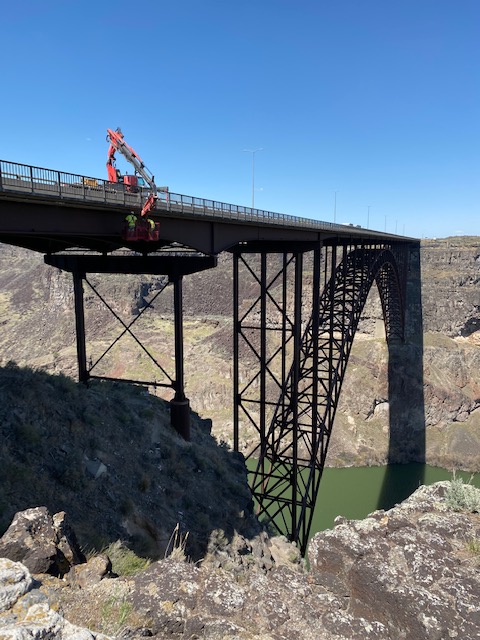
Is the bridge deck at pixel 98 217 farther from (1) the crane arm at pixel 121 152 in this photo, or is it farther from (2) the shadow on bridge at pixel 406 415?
(2) the shadow on bridge at pixel 406 415

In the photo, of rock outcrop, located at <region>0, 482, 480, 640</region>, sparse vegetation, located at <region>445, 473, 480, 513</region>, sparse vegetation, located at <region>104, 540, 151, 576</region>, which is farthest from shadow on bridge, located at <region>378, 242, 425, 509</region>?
rock outcrop, located at <region>0, 482, 480, 640</region>

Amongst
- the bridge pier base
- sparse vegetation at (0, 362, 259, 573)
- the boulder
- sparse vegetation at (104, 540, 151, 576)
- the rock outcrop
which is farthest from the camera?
the bridge pier base

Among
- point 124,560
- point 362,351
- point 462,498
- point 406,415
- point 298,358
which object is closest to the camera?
point 462,498

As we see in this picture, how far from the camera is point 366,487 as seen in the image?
33562 millimetres

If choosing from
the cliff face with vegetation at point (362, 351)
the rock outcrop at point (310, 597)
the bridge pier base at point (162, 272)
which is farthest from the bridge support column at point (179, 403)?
the cliff face with vegetation at point (362, 351)

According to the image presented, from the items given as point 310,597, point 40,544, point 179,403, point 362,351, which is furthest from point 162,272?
point 362,351

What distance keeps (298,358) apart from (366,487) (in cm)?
2279

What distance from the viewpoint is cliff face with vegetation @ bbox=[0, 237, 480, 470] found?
1594 inches

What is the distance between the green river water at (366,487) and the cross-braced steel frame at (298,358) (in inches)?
63.0

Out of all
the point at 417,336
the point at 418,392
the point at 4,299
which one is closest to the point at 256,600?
the point at 418,392

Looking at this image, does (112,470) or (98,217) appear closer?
(98,217)

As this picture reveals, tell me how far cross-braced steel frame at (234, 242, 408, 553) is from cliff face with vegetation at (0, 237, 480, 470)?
2.97 m

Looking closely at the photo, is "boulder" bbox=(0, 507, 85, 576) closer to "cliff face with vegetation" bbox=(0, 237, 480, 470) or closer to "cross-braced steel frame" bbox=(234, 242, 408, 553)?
"cross-braced steel frame" bbox=(234, 242, 408, 553)

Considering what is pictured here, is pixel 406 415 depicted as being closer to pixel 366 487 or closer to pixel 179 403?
pixel 366 487
